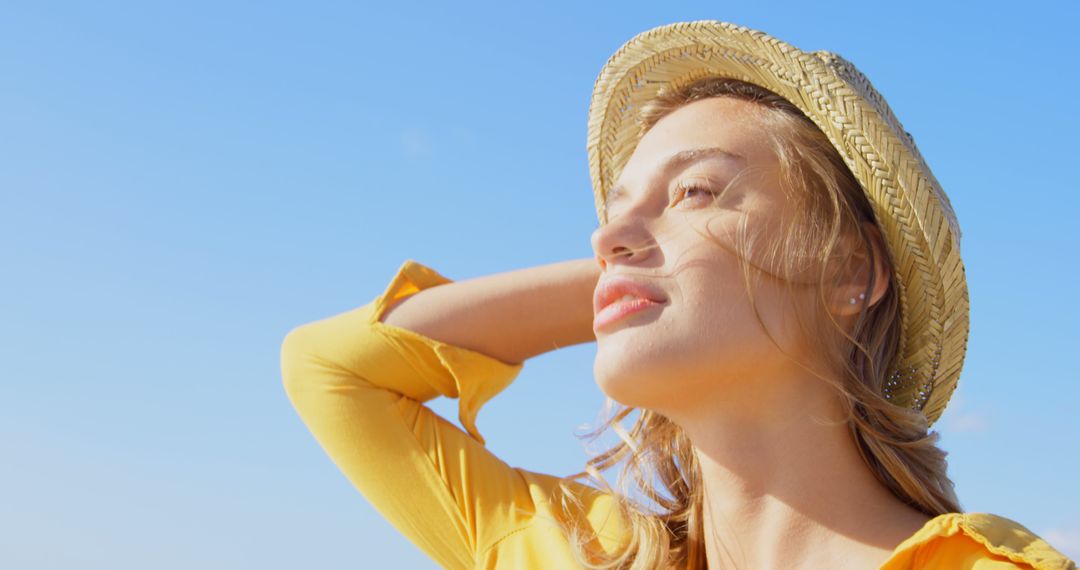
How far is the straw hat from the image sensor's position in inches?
92.8

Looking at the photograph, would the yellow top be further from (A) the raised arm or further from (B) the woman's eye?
(B) the woman's eye

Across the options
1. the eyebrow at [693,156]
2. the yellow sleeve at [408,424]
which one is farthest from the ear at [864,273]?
the yellow sleeve at [408,424]

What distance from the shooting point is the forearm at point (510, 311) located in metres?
3.02

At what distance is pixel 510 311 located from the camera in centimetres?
304

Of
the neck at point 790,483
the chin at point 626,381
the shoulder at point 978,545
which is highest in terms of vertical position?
the chin at point 626,381

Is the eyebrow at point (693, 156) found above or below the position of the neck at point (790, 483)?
above

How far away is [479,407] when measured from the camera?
3043 millimetres

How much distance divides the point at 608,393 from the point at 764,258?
47 centimetres

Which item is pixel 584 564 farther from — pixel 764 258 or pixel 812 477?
pixel 764 258

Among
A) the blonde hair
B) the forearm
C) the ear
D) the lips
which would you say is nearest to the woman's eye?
the blonde hair

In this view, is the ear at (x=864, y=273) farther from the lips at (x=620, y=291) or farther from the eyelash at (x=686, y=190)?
the lips at (x=620, y=291)

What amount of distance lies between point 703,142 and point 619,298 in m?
A: 0.46

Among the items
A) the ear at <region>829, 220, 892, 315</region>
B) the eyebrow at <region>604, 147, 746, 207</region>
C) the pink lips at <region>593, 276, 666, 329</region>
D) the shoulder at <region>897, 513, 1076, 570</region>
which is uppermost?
the eyebrow at <region>604, 147, 746, 207</region>

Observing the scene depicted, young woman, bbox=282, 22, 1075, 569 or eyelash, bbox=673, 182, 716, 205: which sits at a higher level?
eyelash, bbox=673, 182, 716, 205
